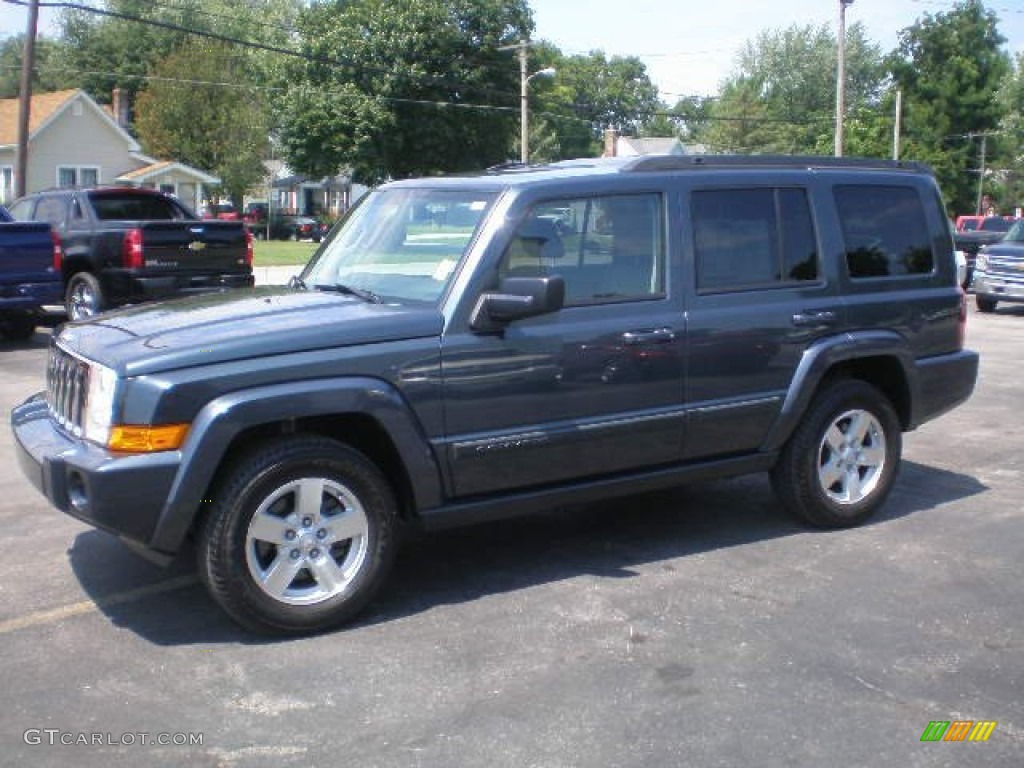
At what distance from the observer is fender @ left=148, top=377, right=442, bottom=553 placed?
14.1ft

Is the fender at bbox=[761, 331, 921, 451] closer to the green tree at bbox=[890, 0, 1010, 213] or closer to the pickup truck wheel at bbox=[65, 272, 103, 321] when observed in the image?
the pickup truck wheel at bbox=[65, 272, 103, 321]

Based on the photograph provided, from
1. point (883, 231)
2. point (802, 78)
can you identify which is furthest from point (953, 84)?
point (883, 231)

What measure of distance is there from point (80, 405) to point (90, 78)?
7443 cm

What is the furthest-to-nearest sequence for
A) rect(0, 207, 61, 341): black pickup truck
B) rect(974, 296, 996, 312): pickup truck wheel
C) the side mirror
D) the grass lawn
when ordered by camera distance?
the grass lawn < rect(974, 296, 996, 312): pickup truck wheel < rect(0, 207, 61, 341): black pickup truck < the side mirror

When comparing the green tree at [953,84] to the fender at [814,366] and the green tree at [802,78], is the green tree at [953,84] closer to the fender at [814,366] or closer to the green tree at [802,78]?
the green tree at [802,78]

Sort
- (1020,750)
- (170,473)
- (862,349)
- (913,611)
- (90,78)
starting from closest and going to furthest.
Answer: (1020,750) → (170,473) → (913,611) → (862,349) → (90,78)

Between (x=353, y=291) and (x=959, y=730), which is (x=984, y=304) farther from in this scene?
(x=959, y=730)

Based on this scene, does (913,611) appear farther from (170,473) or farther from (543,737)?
(170,473)

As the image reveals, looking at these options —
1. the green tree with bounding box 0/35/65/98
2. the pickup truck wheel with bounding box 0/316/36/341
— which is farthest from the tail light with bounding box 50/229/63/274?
the green tree with bounding box 0/35/65/98

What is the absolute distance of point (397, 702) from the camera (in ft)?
13.2

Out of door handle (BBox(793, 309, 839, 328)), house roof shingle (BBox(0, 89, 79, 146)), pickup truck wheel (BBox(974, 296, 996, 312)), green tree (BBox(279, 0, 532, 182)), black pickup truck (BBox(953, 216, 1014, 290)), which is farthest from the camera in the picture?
green tree (BBox(279, 0, 532, 182))

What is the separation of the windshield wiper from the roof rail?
1339 millimetres

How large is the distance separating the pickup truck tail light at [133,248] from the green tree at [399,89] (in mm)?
35359

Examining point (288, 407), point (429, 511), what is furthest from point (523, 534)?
point (288, 407)
